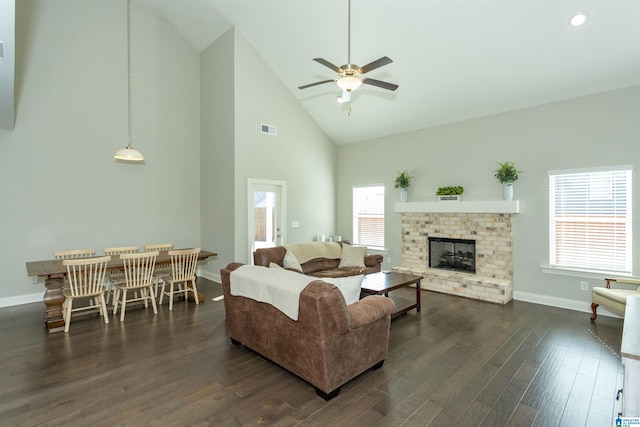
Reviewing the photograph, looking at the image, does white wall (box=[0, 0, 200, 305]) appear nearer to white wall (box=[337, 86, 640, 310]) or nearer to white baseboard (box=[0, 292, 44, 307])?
white baseboard (box=[0, 292, 44, 307])

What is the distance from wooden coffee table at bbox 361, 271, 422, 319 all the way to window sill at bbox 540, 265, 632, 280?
214 centimetres

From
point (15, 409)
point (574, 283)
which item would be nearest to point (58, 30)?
point (15, 409)

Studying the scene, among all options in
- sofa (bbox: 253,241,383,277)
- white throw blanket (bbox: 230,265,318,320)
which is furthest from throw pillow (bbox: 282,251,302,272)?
white throw blanket (bbox: 230,265,318,320)

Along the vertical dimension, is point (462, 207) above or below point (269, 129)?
below

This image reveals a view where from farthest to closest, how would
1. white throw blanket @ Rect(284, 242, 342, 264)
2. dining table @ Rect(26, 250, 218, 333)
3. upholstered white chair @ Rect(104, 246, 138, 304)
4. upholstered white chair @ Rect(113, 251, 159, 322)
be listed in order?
white throw blanket @ Rect(284, 242, 342, 264)
upholstered white chair @ Rect(104, 246, 138, 304)
upholstered white chair @ Rect(113, 251, 159, 322)
dining table @ Rect(26, 250, 218, 333)

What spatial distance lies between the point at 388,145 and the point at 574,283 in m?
4.25

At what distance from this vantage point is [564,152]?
16.0 ft

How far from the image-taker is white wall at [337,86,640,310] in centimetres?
447

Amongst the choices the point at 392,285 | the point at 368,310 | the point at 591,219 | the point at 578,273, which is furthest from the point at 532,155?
the point at 368,310

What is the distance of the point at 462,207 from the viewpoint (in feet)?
18.9

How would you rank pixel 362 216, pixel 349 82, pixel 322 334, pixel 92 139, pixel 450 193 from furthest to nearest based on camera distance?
pixel 362 216 → pixel 450 193 → pixel 92 139 → pixel 349 82 → pixel 322 334

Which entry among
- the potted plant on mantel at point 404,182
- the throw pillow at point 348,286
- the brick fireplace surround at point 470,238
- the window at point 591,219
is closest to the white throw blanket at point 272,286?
the throw pillow at point 348,286

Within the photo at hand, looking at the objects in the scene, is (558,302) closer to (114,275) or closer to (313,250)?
(313,250)

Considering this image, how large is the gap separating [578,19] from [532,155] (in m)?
2.02
